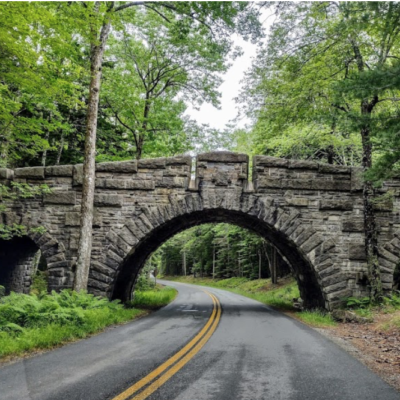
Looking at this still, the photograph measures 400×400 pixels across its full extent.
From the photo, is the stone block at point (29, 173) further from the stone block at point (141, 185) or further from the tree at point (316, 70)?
the tree at point (316, 70)

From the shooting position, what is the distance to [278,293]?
22.4 meters

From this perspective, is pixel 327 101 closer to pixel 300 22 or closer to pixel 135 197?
pixel 300 22

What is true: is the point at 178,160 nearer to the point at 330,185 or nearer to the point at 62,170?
the point at 62,170

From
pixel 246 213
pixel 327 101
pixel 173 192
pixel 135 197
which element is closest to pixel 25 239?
pixel 135 197

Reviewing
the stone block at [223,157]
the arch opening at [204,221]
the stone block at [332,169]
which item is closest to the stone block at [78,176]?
the arch opening at [204,221]

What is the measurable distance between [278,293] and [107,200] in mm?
14613

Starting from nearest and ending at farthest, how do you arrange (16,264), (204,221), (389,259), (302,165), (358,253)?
(389,259), (358,253), (302,165), (16,264), (204,221)

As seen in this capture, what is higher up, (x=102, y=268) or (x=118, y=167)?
(x=118, y=167)

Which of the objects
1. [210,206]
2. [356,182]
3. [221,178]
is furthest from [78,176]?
[356,182]

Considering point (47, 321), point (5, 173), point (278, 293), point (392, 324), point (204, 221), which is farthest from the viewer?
point (278, 293)

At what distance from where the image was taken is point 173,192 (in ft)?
38.9

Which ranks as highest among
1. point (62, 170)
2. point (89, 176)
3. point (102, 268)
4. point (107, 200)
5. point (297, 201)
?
point (62, 170)

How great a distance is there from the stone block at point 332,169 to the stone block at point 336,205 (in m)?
0.99

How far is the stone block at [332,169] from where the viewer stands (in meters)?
11.9
